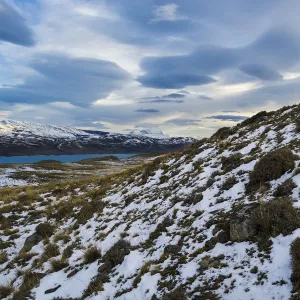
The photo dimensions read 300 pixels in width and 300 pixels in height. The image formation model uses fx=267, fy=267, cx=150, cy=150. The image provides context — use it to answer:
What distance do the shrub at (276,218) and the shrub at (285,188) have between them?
779mm

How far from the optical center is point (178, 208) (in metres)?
10.5

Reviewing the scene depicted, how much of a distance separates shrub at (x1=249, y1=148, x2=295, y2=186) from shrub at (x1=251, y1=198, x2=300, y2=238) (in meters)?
2.48

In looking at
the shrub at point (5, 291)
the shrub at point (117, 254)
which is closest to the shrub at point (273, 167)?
the shrub at point (117, 254)

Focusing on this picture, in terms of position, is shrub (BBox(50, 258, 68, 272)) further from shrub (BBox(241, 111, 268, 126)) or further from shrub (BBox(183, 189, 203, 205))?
shrub (BBox(241, 111, 268, 126))

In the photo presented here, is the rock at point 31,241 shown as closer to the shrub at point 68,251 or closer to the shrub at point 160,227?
the shrub at point 68,251

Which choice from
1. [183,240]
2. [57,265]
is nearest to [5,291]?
[57,265]

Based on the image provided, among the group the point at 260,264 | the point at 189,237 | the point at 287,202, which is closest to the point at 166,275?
the point at 189,237

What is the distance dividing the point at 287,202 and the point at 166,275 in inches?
141

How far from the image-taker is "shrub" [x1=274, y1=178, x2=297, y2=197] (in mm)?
7703

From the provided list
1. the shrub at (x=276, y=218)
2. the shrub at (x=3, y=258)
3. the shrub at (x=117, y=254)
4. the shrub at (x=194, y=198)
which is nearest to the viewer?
the shrub at (x=276, y=218)

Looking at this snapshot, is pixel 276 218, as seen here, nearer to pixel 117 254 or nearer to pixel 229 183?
pixel 229 183

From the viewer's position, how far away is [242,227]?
6.79 meters

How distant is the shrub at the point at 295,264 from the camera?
15.5 feet

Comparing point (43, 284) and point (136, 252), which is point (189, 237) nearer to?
point (136, 252)
